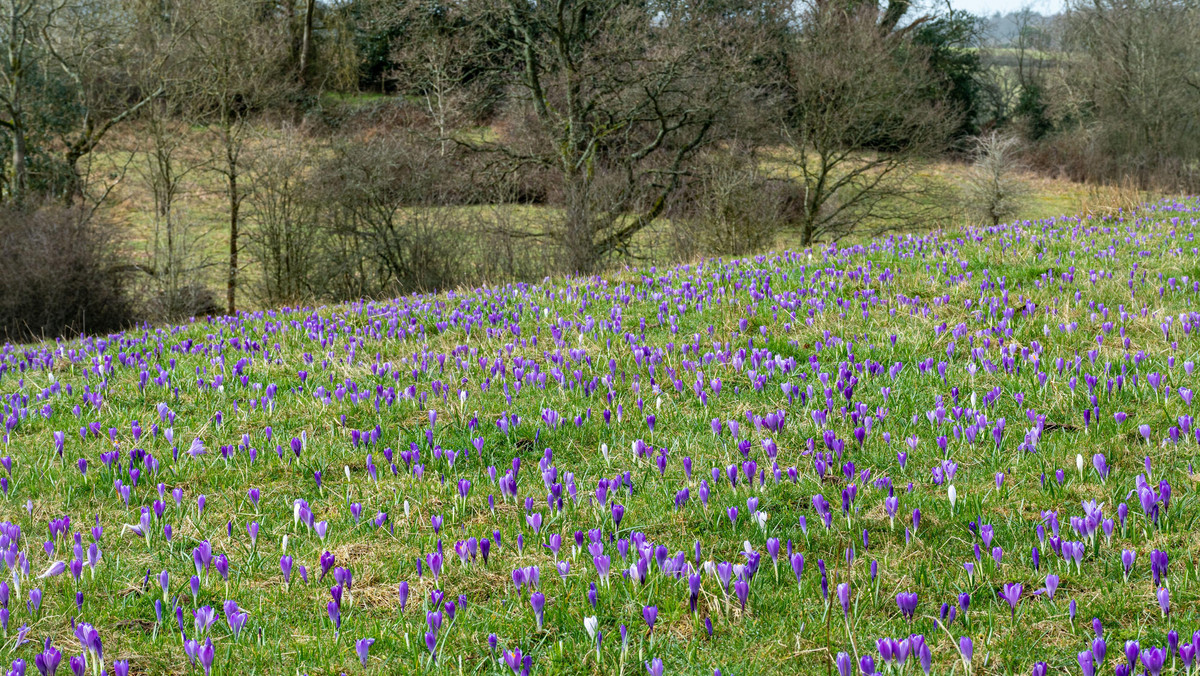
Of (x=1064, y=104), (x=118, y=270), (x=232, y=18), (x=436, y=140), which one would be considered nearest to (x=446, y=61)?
(x=436, y=140)

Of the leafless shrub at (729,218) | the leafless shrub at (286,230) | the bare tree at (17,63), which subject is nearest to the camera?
the leafless shrub at (729,218)

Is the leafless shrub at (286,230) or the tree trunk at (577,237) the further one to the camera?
the leafless shrub at (286,230)

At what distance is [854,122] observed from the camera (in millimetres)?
26062

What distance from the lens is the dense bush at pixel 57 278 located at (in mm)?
15562

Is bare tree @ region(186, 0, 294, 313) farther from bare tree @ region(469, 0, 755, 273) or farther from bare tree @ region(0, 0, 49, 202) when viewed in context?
bare tree @ region(469, 0, 755, 273)

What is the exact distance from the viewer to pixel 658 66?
867 inches

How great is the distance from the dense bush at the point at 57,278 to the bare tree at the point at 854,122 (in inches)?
694

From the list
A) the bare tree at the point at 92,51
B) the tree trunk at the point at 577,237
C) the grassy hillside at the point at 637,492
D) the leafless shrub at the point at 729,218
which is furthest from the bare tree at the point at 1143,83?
the grassy hillside at the point at 637,492

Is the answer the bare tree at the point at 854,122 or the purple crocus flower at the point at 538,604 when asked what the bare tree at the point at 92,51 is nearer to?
the bare tree at the point at 854,122

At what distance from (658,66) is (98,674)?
21240 mm

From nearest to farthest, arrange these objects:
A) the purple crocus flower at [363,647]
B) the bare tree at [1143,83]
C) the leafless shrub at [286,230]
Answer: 1. the purple crocus flower at [363,647]
2. the leafless shrub at [286,230]
3. the bare tree at [1143,83]

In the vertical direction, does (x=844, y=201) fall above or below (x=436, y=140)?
below

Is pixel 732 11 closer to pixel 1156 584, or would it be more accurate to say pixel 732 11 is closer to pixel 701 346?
pixel 701 346

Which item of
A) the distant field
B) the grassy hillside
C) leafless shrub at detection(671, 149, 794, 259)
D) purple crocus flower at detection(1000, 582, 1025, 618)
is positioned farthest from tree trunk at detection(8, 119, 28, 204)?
purple crocus flower at detection(1000, 582, 1025, 618)
